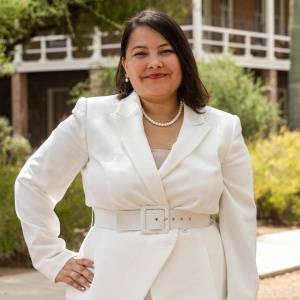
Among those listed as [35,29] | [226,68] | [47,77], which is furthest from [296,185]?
[47,77]

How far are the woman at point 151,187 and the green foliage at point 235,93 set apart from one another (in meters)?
16.9

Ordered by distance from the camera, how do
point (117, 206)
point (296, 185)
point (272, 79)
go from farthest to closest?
1. point (272, 79)
2. point (296, 185)
3. point (117, 206)

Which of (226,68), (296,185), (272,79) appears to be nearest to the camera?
(296,185)

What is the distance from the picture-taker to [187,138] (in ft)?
10.6

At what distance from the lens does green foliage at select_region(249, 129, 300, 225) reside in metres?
14.3

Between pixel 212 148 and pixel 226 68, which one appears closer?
pixel 212 148

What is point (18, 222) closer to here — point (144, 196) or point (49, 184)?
point (49, 184)

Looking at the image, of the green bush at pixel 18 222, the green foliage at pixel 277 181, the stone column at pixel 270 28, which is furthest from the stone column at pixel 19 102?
the green bush at pixel 18 222

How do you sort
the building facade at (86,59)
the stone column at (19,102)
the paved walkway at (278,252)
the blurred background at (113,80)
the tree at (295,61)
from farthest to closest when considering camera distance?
1. the stone column at (19,102)
2. the building facade at (86,59)
3. the tree at (295,61)
4. the blurred background at (113,80)
5. the paved walkway at (278,252)

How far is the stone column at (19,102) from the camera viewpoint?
2881 centimetres

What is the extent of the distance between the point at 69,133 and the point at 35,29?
39.7 ft

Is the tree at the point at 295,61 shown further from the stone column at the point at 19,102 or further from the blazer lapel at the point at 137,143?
the stone column at the point at 19,102

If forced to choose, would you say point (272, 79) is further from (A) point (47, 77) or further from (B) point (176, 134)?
(B) point (176, 134)

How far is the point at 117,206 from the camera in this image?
316 cm
